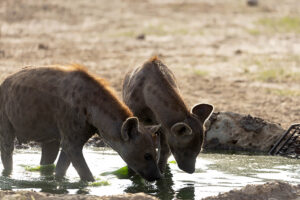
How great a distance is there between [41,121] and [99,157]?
1676 millimetres

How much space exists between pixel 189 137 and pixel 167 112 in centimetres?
36

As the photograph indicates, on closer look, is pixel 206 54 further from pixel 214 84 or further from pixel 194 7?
pixel 194 7

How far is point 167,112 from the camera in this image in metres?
8.64

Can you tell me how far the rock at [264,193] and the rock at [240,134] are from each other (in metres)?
3.04

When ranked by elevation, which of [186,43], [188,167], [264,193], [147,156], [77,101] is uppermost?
[77,101]

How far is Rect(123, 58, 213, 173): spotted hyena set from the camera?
850 centimetres

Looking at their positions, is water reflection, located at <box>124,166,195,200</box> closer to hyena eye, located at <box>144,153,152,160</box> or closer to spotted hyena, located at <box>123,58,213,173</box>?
spotted hyena, located at <box>123,58,213,173</box>

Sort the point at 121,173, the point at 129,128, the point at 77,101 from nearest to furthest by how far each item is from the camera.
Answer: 1. the point at 129,128
2. the point at 77,101
3. the point at 121,173

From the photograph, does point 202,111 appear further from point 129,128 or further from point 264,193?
point 264,193

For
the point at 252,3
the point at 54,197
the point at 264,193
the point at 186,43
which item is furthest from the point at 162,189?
the point at 252,3

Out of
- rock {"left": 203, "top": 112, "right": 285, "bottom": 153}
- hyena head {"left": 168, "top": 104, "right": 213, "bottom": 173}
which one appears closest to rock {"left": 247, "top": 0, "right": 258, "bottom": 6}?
rock {"left": 203, "top": 112, "right": 285, "bottom": 153}

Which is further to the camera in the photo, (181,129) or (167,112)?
(167,112)

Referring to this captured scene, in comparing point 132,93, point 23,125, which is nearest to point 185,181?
point 132,93

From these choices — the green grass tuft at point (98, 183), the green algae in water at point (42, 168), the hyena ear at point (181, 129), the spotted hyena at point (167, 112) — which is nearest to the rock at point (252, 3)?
the spotted hyena at point (167, 112)
